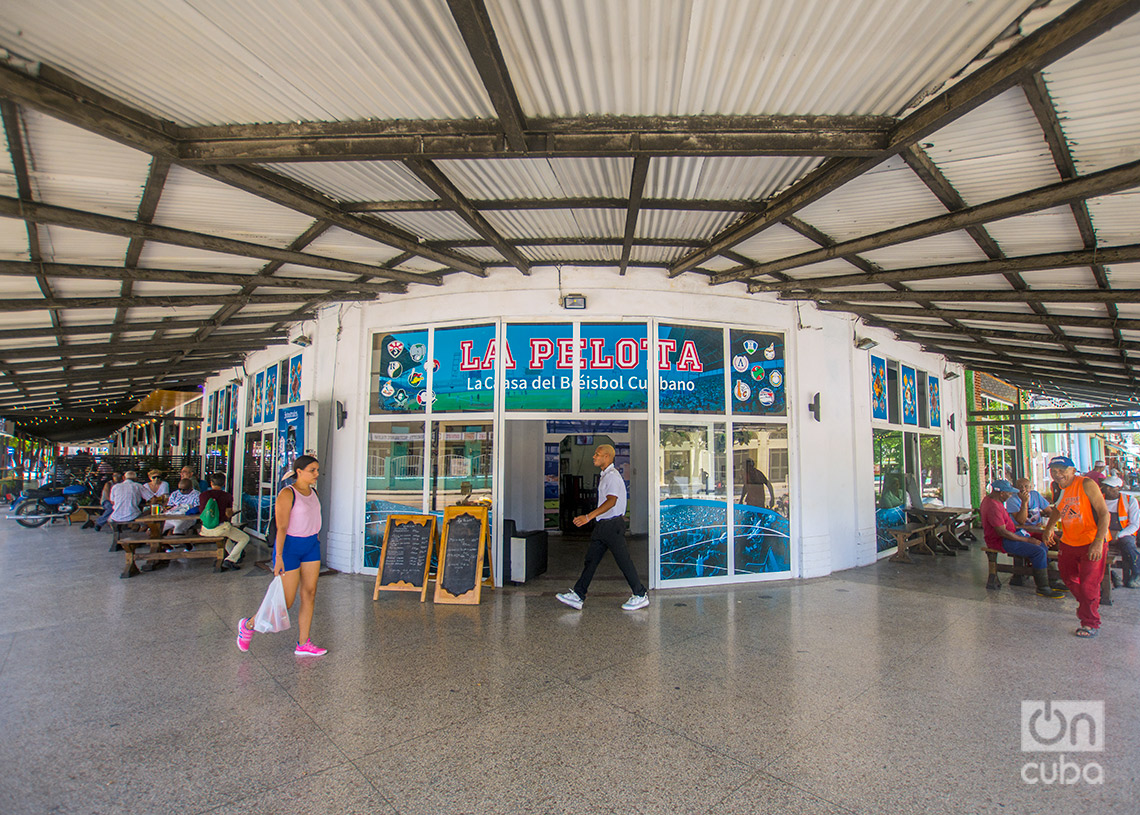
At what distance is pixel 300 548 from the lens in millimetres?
4605

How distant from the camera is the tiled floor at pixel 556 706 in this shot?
8.87 ft

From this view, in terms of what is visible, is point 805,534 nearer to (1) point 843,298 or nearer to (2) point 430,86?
(1) point 843,298

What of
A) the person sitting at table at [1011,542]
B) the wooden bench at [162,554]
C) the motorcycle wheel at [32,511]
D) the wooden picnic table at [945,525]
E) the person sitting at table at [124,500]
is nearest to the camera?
the person sitting at table at [1011,542]

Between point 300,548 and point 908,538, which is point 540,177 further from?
point 908,538

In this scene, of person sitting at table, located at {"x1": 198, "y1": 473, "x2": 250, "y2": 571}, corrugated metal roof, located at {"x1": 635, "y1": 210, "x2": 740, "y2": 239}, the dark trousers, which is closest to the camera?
corrugated metal roof, located at {"x1": 635, "y1": 210, "x2": 740, "y2": 239}

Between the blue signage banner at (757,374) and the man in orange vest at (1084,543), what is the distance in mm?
2997

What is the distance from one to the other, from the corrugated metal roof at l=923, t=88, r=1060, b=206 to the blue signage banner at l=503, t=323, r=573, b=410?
4.15 metres

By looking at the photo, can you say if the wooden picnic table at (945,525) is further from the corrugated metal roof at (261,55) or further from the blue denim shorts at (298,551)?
the corrugated metal roof at (261,55)

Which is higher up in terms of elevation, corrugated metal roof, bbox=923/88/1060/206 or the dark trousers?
corrugated metal roof, bbox=923/88/1060/206

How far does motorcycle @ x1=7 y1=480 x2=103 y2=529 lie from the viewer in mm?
13758

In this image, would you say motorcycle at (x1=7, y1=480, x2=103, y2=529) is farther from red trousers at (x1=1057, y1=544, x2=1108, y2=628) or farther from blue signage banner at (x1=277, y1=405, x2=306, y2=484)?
red trousers at (x1=1057, y1=544, x2=1108, y2=628)

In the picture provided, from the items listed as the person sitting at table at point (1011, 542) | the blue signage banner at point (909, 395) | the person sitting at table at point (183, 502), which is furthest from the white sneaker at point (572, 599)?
the blue signage banner at point (909, 395)

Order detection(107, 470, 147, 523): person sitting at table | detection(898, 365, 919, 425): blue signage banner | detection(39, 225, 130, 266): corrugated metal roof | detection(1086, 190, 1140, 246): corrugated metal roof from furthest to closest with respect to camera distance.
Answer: detection(898, 365, 919, 425): blue signage banner → detection(107, 470, 147, 523): person sitting at table → detection(39, 225, 130, 266): corrugated metal roof → detection(1086, 190, 1140, 246): corrugated metal roof

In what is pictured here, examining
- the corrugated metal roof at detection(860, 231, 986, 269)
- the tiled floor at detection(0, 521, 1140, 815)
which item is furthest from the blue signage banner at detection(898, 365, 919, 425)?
the corrugated metal roof at detection(860, 231, 986, 269)
